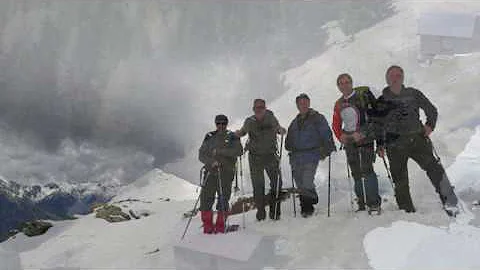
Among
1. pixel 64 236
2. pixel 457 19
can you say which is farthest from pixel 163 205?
pixel 457 19

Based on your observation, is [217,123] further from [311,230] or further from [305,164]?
[311,230]

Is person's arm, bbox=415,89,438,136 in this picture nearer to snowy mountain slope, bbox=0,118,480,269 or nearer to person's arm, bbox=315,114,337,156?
snowy mountain slope, bbox=0,118,480,269

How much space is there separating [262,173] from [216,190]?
114 cm

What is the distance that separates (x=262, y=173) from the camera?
37.0 feet

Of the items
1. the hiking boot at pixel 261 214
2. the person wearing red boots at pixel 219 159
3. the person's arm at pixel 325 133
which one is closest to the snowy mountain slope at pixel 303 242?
the hiking boot at pixel 261 214

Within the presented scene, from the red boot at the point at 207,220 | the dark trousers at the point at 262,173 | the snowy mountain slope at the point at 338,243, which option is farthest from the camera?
the dark trousers at the point at 262,173

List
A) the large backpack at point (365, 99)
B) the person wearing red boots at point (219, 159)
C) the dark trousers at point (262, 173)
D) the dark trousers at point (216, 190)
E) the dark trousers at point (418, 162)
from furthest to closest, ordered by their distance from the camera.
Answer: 1. the dark trousers at point (262, 173)
2. the person wearing red boots at point (219, 159)
3. the dark trousers at point (216, 190)
4. the large backpack at point (365, 99)
5. the dark trousers at point (418, 162)

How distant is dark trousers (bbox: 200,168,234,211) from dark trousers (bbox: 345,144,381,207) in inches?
103

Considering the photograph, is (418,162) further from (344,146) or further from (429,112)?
(344,146)

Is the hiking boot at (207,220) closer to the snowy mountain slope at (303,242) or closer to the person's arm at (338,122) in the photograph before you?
the snowy mountain slope at (303,242)

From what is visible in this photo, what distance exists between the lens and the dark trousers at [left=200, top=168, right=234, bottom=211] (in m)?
10.6

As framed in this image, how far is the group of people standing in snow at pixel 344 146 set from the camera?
9961 millimetres

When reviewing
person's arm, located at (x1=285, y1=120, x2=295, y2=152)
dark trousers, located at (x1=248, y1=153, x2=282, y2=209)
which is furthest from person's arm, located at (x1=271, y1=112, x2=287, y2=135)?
dark trousers, located at (x1=248, y1=153, x2=282, y2=209)

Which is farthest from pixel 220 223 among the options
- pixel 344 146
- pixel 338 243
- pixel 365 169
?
pixel 365 169
